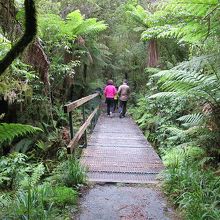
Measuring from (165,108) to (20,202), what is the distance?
24.1 ft

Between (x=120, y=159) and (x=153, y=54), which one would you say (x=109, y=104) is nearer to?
(x=153, y=54)

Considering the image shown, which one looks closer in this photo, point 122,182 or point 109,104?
point 122,182

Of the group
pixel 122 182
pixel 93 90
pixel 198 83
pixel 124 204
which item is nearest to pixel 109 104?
pixel 93 90

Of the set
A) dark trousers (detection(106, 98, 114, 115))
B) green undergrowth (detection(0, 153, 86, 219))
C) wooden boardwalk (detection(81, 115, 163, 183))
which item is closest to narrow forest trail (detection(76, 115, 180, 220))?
wooden boardwalk (detection(81, 115, 163, 183))

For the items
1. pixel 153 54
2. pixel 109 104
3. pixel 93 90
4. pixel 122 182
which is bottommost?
pixel 109 104

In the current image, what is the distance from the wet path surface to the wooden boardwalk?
369 mm

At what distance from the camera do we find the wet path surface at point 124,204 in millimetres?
3645

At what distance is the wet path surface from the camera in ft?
12.0

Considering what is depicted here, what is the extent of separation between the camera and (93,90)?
50.5 ft

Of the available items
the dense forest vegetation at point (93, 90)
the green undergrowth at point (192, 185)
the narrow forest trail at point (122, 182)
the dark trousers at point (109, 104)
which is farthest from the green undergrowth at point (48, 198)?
the dark trousers at point (109, 104)

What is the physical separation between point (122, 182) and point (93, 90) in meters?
10.9

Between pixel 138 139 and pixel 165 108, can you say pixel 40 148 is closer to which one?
pixel 138 139

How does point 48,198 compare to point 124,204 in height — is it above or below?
above

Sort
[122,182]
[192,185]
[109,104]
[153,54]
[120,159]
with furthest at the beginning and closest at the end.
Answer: [153,54], [109,104], [120,159], [122,182], [192,185]
